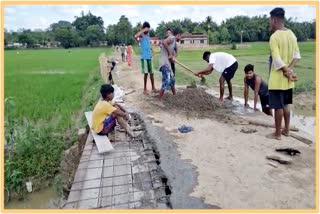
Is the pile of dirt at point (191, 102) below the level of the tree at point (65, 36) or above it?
below

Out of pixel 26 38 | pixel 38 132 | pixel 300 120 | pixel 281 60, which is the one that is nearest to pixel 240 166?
pixel 281 60

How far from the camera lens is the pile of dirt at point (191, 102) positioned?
669 centimetres

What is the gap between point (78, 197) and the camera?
11.0 ft

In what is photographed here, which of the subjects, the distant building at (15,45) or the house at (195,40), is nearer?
the house at (195,40)

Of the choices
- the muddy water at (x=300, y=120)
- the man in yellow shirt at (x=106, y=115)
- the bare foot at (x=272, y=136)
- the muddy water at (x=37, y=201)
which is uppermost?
the man in yellow shirt at (x=106, y=115)

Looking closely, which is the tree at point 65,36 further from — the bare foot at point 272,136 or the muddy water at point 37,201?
the bare foot at point 272,136

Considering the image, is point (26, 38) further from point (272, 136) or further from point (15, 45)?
point (272, 136)

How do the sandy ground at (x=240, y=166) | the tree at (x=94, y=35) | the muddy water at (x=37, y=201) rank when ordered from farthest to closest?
the tree at (x=94, y=35), the muddy water at (x=37, y=201), the sandy ground at (x=240, y=166)

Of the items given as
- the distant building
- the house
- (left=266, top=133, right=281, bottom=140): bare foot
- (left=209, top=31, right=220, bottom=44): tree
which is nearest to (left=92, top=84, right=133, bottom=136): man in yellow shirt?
(left=266, top=133, right=281, bottom=140): bare foot

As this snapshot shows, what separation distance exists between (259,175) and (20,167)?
4.18 meters

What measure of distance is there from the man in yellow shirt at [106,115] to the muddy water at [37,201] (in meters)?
1.38

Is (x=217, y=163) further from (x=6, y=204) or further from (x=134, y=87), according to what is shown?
(x=134, y=87)

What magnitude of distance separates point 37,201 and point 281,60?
168 inches

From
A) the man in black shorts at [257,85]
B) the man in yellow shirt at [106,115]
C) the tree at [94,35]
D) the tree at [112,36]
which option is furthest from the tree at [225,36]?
the man in yellow shirt at [106,115]
